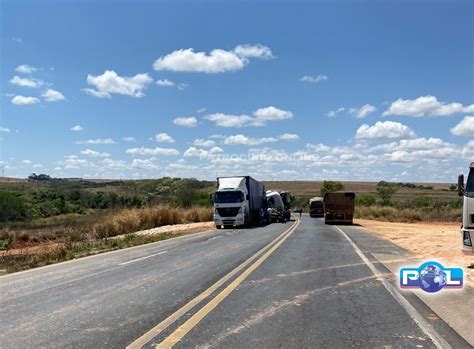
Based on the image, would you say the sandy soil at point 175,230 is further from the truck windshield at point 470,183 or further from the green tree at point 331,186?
the green tree at point 331,186

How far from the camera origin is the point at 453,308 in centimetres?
827

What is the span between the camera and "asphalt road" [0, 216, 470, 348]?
20.6 feet

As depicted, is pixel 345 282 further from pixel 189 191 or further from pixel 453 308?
pixel 189 191

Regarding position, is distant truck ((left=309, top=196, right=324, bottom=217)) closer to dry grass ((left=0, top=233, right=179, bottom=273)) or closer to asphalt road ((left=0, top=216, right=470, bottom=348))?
dry grass ((left=0, top=233, right=179, bottom=273))

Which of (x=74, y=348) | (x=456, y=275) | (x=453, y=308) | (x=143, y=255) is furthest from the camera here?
(x=143, y=255)

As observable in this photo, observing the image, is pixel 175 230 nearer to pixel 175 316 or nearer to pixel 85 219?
pixel 85 219

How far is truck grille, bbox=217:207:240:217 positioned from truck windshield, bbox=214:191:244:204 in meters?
0.54

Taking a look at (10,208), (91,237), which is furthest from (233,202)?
(10,208)

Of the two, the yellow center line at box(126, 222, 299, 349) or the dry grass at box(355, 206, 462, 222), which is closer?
the yellow center line at box(126, 222, 299, 349)

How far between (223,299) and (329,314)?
6.52ft

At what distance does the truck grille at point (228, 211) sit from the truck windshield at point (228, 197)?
1.79 ft

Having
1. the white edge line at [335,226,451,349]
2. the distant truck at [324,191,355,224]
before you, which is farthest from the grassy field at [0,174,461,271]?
the distant truck at [324,191,355,224]

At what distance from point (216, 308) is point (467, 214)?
6.67m

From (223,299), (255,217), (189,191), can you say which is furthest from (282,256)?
(189,191)
